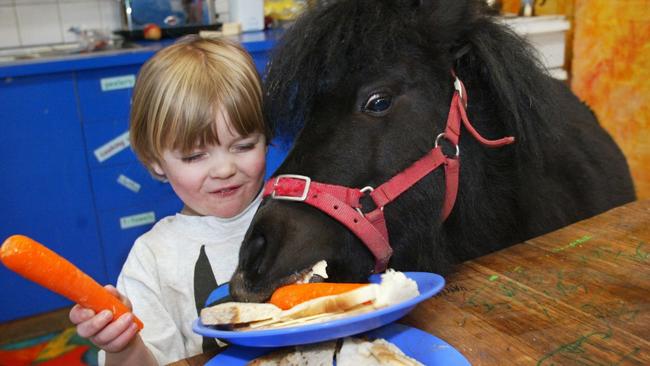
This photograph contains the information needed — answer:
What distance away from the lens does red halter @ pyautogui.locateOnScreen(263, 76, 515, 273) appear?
0.92 metres

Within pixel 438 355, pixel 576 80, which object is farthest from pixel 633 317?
pixel 576 80

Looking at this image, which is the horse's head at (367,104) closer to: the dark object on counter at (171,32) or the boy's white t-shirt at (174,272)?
the boy's white t-shirt at (174,272)

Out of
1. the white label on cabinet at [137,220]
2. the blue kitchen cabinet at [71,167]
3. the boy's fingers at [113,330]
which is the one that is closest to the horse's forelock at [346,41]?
the boy's fingers at [113,330]

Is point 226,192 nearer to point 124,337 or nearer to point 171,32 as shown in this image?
point 124,337

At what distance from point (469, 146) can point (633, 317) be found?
0.47 metres

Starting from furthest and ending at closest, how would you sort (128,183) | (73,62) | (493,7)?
(128,183), (73,62), (493,7)

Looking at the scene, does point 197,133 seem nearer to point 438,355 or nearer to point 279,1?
point 438,355

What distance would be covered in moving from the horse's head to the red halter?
0.01 m

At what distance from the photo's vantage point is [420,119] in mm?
1051

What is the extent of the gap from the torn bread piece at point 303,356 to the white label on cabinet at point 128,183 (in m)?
2.14

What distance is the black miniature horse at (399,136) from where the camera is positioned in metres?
0.91

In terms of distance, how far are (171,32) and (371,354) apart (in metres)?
2.89

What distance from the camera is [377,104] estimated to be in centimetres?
102

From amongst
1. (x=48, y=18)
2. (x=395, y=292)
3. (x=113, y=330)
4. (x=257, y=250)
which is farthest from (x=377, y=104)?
(x=48, y=18)
